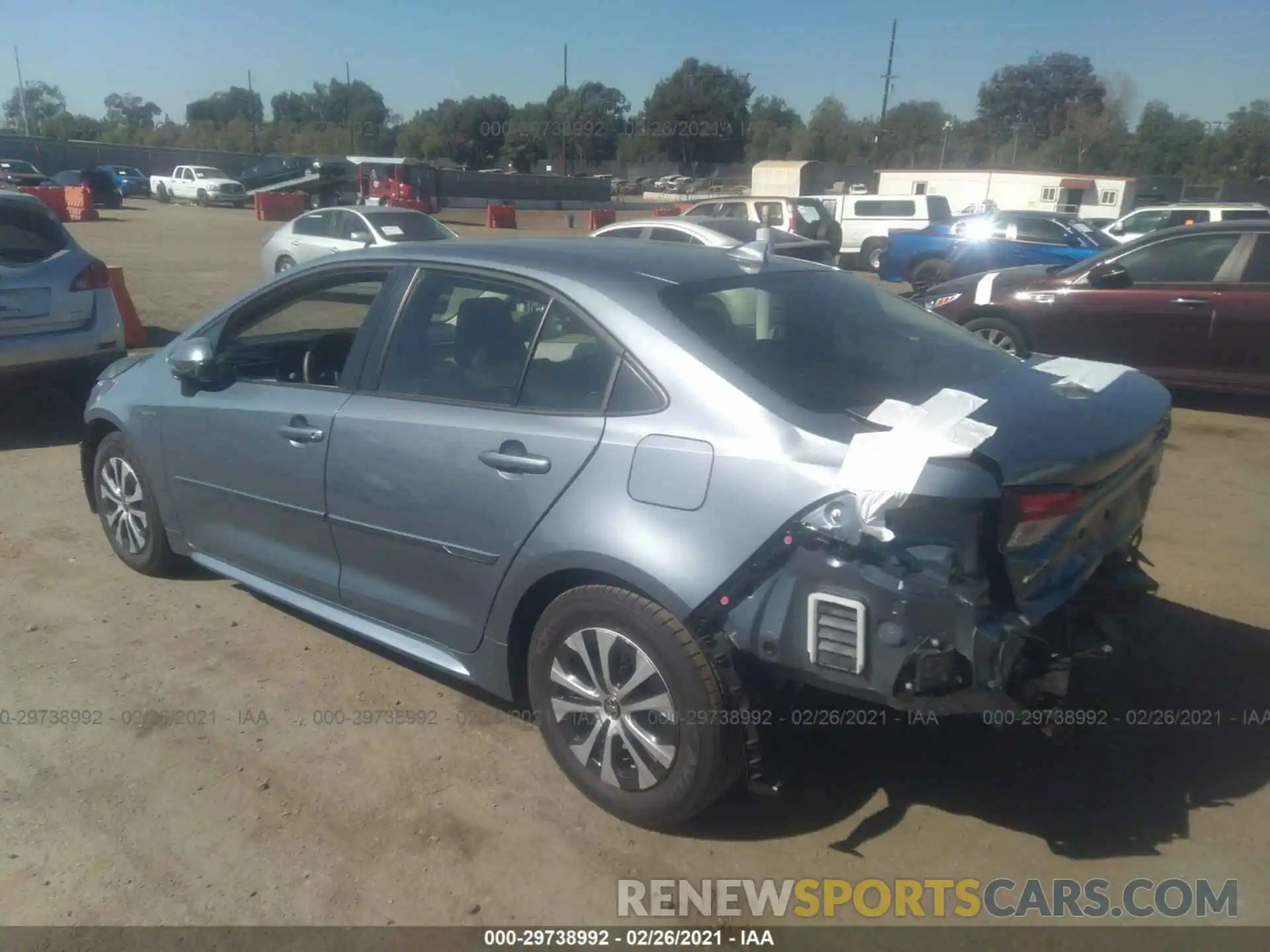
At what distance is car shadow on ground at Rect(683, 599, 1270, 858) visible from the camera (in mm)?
3031

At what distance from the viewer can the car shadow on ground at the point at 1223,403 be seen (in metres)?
8.62

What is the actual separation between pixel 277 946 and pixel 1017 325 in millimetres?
8227

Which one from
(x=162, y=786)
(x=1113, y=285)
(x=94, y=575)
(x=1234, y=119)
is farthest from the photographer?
(x=1234, y=119)

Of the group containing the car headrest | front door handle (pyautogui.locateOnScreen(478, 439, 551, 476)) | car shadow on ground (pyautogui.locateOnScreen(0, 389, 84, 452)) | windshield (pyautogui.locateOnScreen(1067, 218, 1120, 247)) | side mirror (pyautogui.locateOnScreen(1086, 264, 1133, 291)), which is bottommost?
car shadow on ground (pyautogui.locateOnScreen(0, 389, 84, 452))

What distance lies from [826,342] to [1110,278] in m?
6.41

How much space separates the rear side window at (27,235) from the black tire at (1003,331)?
7.51 meters

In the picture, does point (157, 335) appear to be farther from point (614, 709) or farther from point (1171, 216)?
point (1171, 216)

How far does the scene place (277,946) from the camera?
8.48 ft

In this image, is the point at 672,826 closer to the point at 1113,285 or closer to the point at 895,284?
the point at 1113,285

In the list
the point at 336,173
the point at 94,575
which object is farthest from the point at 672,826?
the point at 336,173

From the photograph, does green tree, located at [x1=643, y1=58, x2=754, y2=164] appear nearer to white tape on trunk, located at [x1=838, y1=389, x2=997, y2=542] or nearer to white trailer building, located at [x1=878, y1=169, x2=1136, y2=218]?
white trailer building, located at [x1=878, y1=169, x2=1136, y2=218]

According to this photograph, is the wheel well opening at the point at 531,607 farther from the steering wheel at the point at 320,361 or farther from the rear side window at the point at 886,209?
the rear side window at the point at 886,209

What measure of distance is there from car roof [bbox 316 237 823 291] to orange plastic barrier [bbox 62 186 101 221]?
106 ft

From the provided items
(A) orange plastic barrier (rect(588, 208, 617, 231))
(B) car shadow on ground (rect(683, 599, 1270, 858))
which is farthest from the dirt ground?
(A) orange plastic barrier (rect(588, 208, 617, 231))
